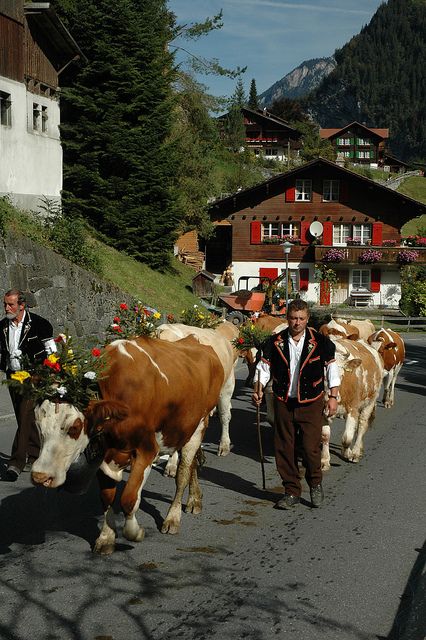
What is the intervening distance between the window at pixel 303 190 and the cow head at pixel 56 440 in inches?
1888

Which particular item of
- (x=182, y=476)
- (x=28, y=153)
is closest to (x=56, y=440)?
(x=182, y=476)

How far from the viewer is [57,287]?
19.8 metres

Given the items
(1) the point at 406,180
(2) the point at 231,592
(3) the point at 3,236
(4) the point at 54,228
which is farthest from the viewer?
(1) the point at 406,180

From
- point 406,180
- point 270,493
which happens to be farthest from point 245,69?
point 406,180

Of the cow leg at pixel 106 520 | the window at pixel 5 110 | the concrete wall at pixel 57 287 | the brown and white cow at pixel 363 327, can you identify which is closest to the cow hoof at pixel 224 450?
the cow leg at pixel 106 520

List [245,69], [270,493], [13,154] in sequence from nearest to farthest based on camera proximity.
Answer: [270,493] < [13,154] < [245,69]

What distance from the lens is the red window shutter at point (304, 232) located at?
53.0 m

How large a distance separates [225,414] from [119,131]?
21232 millimetres

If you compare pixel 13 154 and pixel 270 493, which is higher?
pixel 13 154

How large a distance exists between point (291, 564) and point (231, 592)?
823mm

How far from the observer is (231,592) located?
5.87 metres

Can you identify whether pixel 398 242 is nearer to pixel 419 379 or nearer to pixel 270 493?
pixel 419 379

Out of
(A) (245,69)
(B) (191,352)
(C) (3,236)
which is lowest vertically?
(B) (191,352)

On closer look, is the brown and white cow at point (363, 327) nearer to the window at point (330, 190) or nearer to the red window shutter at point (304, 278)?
the red window shutter at point (304, 278)
